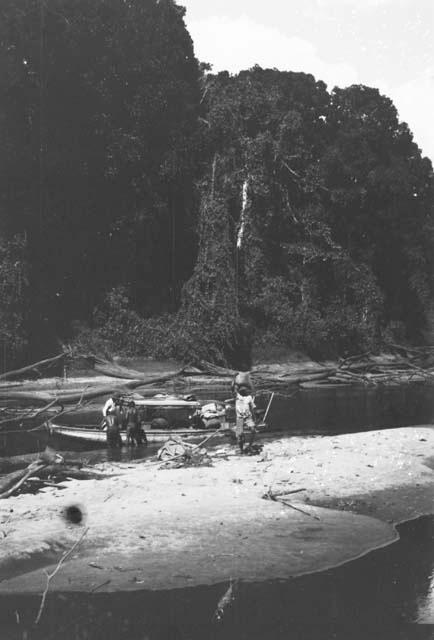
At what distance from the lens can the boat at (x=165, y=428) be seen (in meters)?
24.1

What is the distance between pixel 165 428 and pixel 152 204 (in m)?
28.3

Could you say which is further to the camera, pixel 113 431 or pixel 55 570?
pixel 113 431

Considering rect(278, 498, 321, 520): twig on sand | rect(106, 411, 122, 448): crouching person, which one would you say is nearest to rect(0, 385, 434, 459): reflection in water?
rect(106, 411, 122, 448): crouching person

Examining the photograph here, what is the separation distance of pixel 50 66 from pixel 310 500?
40.0m

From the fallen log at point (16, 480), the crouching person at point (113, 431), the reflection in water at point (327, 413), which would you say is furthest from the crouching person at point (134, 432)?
the fallen log at point (16, 480)

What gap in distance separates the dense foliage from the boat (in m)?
19.6

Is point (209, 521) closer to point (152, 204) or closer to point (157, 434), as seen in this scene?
point (157, 434)

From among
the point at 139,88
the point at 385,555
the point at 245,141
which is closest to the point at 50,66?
the point at 139,88

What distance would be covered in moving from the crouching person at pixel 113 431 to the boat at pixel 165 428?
0.98 ft

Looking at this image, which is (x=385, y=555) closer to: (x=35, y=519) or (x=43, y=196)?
(x=35, y=519)

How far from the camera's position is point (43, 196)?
48.2 metres

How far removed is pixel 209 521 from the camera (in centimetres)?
1291

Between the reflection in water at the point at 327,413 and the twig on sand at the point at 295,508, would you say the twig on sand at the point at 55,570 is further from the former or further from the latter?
the reflection in water at the point at 327,413

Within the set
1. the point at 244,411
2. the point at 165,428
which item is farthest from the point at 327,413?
the point at 244,411
